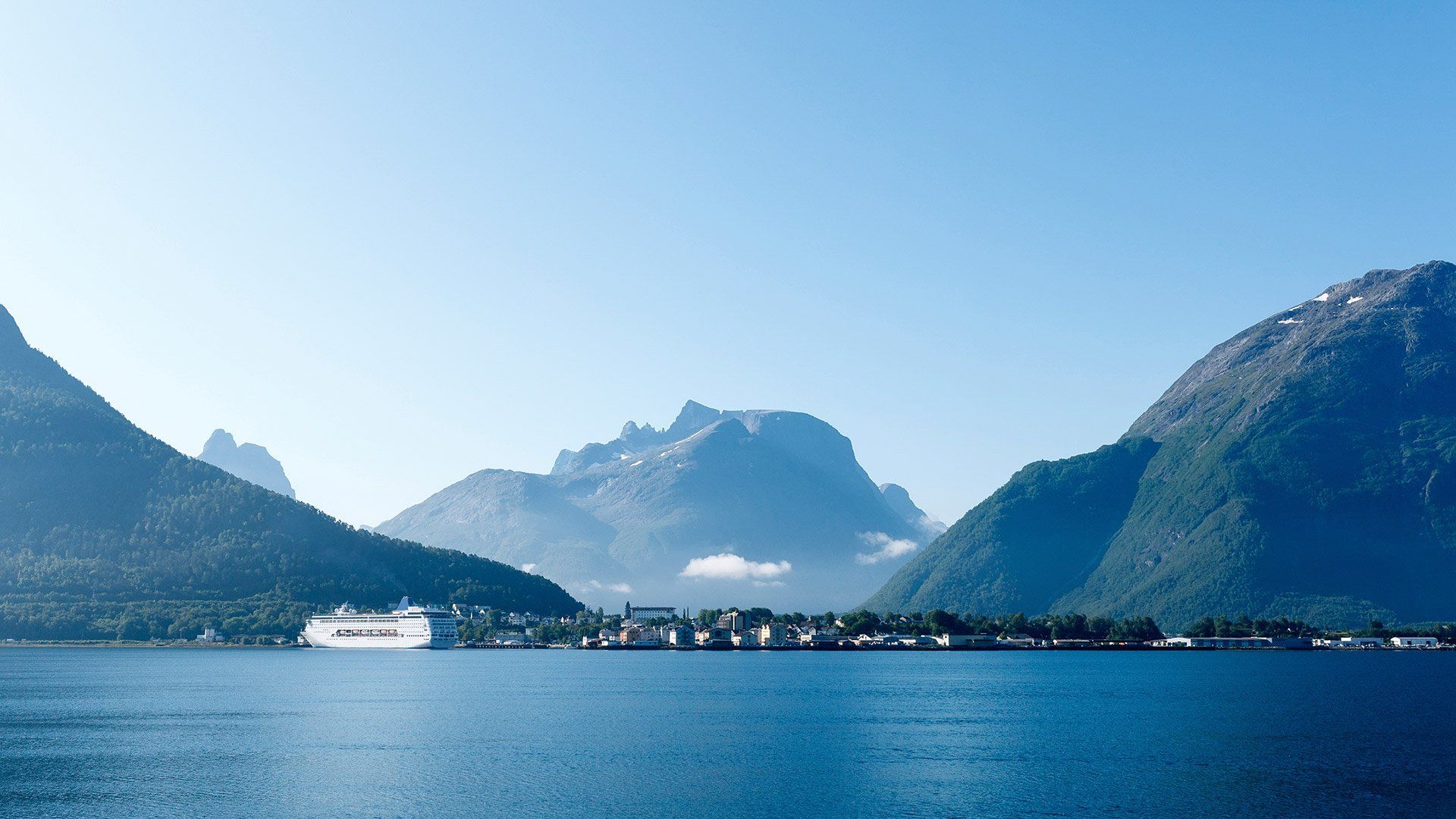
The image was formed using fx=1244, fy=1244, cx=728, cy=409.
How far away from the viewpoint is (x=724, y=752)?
300 feet

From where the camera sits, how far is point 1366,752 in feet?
289

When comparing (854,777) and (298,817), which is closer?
(298,817)

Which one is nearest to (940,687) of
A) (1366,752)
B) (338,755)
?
(1366,752)

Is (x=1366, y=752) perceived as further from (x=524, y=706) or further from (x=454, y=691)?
(x=454, y=691)

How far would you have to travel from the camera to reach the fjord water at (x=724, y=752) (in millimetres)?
70000

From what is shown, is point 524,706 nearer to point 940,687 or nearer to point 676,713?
point 676,713

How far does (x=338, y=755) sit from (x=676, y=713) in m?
40.0

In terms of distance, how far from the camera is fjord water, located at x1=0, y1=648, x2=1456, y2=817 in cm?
7000

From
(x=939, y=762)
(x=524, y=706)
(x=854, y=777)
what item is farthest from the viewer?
(x=524, y=706)

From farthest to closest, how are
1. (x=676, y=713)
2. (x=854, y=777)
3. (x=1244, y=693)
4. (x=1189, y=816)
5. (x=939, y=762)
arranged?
1. (x=1244, y=693)
2. (x=676, y=713)
3. (x=939, y=762)
4. (x=854, y=777)
5. (x=1189, y=816)

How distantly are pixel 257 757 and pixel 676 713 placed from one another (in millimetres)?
44532

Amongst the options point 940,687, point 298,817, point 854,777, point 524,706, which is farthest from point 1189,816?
point 940,687

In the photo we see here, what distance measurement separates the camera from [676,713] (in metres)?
121

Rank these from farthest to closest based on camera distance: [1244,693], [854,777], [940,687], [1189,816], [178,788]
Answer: [940,687] → [1244,693] → [854,777] → [178,788] → [1189,816]
